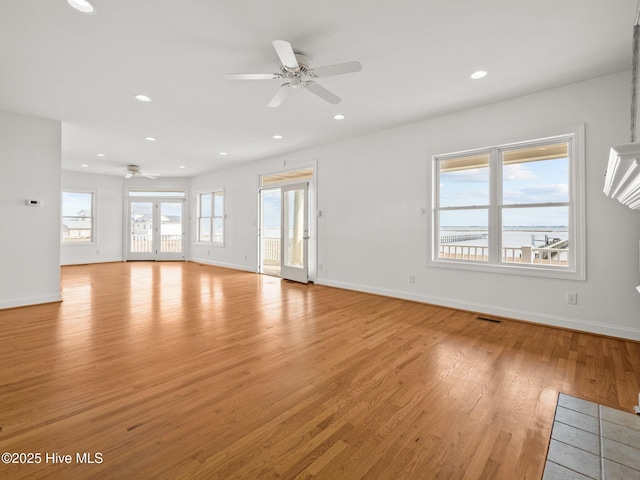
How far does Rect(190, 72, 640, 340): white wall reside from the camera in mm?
3262

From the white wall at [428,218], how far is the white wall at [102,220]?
5.69 metres

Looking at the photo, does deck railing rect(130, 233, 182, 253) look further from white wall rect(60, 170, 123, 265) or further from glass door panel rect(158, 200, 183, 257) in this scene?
white wall rect(60, 170, 123, 265)

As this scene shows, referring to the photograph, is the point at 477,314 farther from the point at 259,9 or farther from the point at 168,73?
the point at 168,73

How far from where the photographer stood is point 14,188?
14.4 ft

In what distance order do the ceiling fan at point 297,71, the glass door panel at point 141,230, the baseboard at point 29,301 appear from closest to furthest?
the ceiling fan at point 297,71 < the baseboard at point 29,301 < the glass door panel at point 141,230

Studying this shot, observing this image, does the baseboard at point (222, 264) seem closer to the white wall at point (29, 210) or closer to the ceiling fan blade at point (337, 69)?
the white wall at point (29, 210)

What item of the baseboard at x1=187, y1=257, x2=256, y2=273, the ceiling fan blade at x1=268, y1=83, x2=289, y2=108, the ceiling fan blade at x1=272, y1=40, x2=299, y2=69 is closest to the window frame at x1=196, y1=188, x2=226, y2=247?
the baseboard at x1=187, y1=257, x2=256, y2=273

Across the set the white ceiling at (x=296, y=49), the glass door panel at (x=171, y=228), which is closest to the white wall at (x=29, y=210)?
the white ceiling at (x=296, y=49)

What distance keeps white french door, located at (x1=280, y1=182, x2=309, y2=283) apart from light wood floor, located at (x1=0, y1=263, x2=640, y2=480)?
252 centimetres

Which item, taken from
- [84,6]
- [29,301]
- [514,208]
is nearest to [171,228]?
[29,301]

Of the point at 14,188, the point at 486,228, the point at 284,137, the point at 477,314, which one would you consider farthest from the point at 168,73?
the point at 477,314

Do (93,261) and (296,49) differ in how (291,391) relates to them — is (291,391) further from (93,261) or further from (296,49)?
(93,261)

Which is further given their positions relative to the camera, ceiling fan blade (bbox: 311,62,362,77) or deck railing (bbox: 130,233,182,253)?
deck railing (bbox: 130,233,182,253)

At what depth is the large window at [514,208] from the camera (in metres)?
3.59
